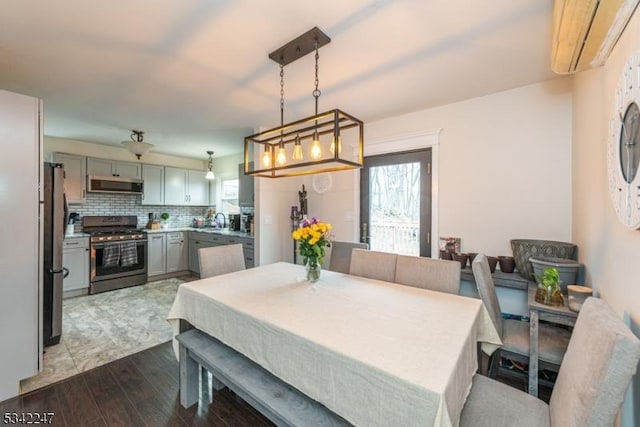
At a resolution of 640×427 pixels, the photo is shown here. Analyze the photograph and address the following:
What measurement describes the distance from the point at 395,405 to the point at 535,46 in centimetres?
233

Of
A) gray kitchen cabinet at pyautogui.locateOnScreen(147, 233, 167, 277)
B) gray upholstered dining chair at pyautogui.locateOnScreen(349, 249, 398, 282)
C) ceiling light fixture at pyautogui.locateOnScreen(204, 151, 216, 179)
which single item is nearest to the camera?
gray upholstered dining chair at pyautogui.locateOnScreen(349, 249, 398, 282)

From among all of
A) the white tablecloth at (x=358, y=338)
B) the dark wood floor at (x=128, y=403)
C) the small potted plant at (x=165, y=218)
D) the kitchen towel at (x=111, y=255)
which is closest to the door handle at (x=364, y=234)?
the white tablecloth at (x=358, y=338)

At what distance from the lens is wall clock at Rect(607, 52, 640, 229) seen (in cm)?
102

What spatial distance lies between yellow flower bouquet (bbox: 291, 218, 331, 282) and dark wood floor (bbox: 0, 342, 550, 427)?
3.25 feet

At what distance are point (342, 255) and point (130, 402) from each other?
6.65 feet

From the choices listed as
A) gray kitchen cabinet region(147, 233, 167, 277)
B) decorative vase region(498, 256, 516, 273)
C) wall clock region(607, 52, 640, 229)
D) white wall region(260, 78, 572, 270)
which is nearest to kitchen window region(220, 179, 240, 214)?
gray kitchen cabinet region(147, 233, 167, 277)

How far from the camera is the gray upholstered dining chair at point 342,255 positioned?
2.84m

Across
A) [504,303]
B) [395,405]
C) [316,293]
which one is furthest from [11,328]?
[504,303]

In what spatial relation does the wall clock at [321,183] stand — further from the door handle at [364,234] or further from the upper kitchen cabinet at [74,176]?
the upper kitchen cabinet at [74,176]

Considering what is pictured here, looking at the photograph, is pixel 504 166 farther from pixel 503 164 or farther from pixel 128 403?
pixel 128 403

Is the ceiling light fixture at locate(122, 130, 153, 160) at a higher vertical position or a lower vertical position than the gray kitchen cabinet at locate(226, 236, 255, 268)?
higher

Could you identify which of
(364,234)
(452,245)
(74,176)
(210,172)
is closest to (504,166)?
(452,245)

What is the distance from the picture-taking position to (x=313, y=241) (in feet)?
6.36

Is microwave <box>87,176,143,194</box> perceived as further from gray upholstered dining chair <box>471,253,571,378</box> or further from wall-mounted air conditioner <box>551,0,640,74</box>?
wall-mounted air conditioner <box>551,0,640,74</box>
